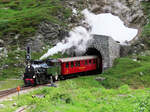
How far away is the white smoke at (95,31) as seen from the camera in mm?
36741

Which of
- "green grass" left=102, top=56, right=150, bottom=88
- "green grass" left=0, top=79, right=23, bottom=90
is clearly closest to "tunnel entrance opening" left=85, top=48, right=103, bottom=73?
"green grass" left=102, top=56, right=150, bottom=88

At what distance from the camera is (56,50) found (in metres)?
36.5

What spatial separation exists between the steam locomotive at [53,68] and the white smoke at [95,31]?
4.19 m

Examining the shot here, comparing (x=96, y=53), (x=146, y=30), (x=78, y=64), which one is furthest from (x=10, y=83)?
(x=146, y=30)

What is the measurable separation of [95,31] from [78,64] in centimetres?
1470

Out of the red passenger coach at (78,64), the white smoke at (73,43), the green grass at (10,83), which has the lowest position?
the green grass at (10,83)

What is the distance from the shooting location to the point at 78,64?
102 feet

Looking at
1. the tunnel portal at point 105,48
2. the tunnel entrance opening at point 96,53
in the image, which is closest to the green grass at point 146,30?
the tunnel portal at point 105,48

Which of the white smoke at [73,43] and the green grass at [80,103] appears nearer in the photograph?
the green grass at [80,103]

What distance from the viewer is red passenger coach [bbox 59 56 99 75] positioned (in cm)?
2870

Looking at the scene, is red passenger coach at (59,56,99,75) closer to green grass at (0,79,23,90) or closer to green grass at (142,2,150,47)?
green grass at (0,79,23,90)

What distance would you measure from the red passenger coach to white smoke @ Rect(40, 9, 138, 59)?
306 cm

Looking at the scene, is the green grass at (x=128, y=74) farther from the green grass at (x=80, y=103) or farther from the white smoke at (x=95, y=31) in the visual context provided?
the white smoke at (x=95, y=31)

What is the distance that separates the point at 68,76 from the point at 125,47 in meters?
11.7
